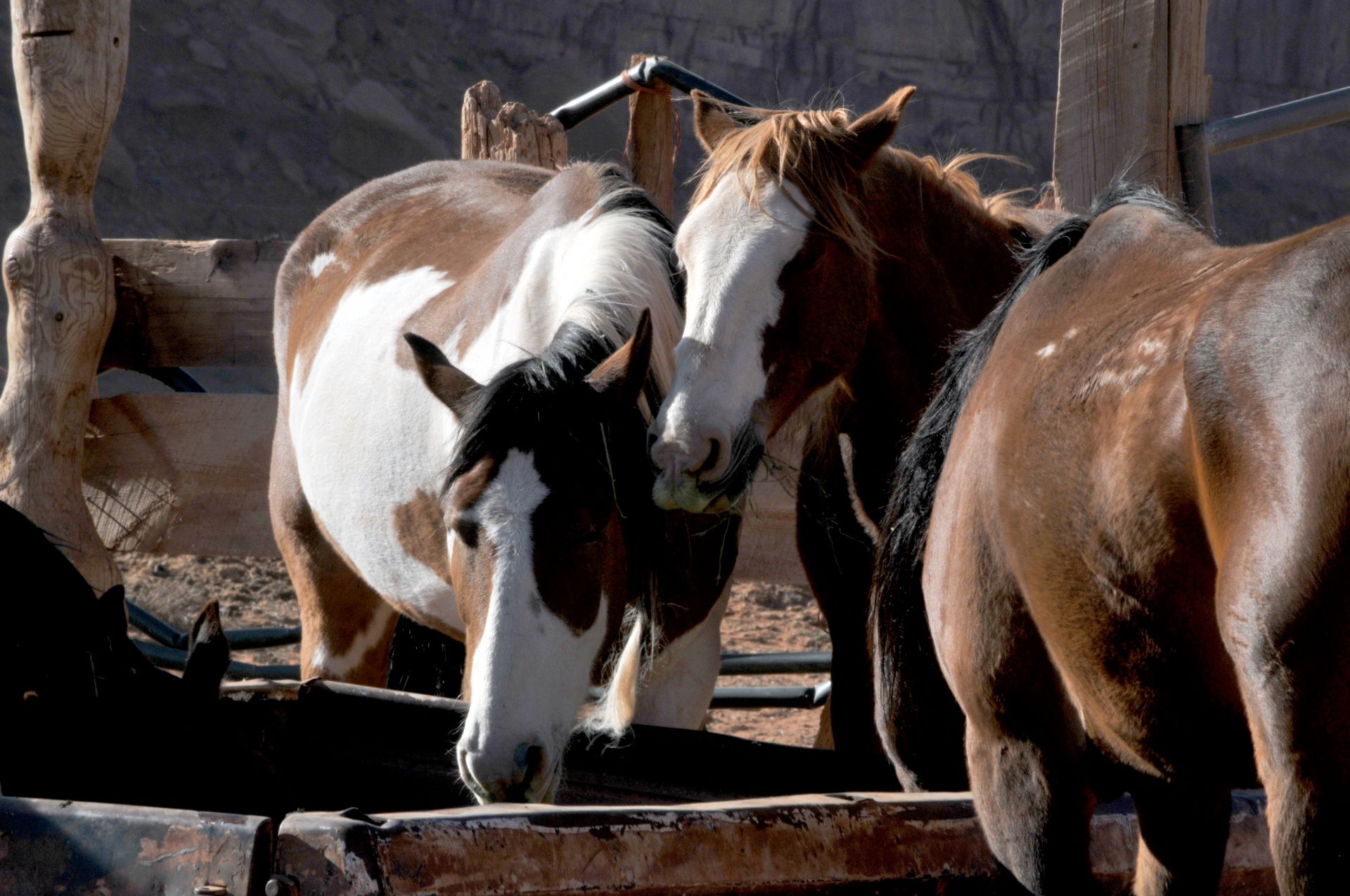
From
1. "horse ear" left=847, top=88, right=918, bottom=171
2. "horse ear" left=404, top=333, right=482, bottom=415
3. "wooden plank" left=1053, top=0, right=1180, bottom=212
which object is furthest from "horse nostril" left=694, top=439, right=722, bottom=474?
"wooden plank" left=1053, top=0, right=1180, bottom=212

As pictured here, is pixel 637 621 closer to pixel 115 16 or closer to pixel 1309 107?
pixel 1309 107

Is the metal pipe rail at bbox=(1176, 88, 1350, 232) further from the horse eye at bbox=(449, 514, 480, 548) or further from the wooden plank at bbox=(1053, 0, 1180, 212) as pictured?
the horse eye at bbox=(449, 514, 480, 548)

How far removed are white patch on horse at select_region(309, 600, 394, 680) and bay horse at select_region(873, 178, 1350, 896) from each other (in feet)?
6.28

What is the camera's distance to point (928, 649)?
1776 millimetres

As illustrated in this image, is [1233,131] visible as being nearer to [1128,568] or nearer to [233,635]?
[1128,568]

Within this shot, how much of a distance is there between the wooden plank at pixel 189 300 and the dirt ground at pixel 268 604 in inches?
99.0

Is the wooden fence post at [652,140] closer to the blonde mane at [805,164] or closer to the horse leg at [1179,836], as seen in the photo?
the blonde mane at [805,164]

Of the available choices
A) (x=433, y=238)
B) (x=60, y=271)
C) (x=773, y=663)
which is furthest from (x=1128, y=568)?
(x=60, y=271)

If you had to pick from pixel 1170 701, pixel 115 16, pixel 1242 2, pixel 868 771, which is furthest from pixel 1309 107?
pixel 1242 2

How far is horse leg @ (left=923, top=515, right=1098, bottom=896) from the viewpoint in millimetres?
1327

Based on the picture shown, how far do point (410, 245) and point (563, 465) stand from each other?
1.37m

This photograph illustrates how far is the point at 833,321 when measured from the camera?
2176 mm

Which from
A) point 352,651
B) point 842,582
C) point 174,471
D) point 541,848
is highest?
point 541,848

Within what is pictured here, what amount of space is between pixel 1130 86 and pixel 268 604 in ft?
18.9
